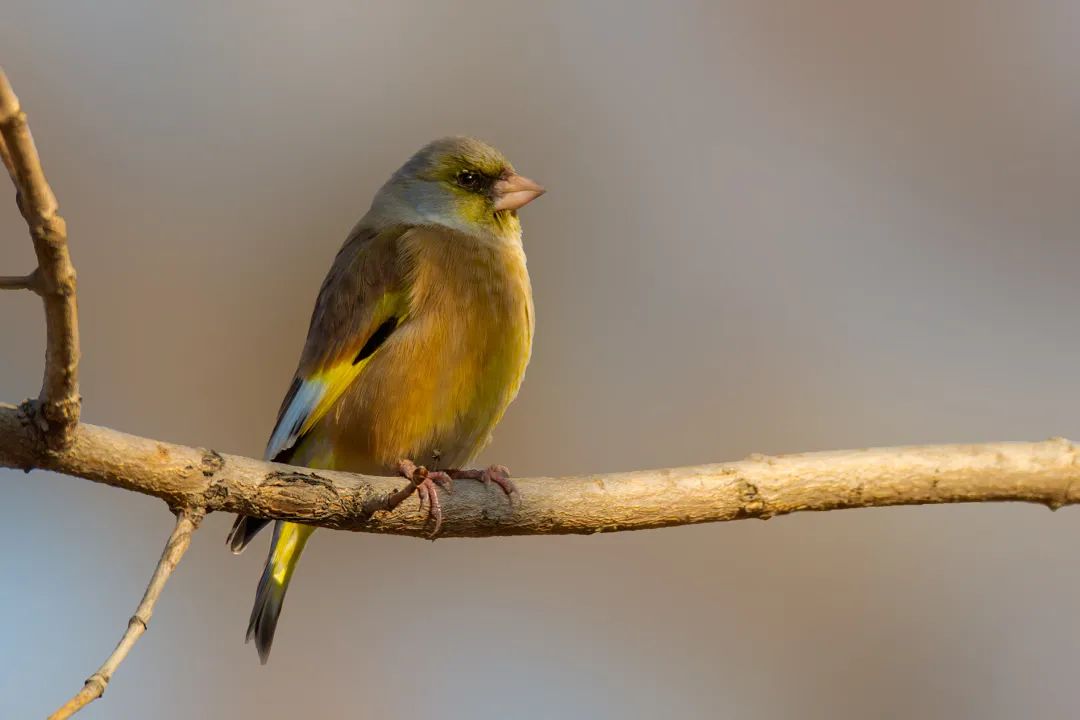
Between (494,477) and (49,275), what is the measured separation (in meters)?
1.42

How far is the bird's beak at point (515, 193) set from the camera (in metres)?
4.24

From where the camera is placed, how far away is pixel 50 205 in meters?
1.75

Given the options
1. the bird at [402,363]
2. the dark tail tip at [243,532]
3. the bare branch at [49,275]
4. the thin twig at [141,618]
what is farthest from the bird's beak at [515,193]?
the bare branch at [49,275]

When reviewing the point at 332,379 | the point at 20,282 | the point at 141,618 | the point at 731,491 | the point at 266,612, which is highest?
the point at 332,379

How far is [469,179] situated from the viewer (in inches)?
171

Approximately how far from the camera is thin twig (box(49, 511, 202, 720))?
1934 mm

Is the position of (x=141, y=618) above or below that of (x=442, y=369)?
below

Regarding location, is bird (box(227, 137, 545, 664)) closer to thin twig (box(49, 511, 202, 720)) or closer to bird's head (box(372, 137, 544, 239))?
bird's head (box(372, 137, 544, 239))

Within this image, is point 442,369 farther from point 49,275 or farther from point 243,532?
point 49,275

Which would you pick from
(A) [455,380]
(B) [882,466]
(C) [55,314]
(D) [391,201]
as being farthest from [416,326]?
(C) [55,314]

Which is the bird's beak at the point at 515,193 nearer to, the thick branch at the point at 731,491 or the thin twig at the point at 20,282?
the thick branch at the point at 731,491

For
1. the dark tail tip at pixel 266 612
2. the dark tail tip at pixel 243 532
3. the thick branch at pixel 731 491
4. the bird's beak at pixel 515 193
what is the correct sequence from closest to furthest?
the thick branch at pixel 731 491, the dark tail tip at pixel 243 532, the dark tail tip at pixel 266 612, the bird's beak at pixel 515 193

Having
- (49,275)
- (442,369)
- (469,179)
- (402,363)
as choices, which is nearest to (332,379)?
(402,363)

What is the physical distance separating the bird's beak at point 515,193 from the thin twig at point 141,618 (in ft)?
7.00
